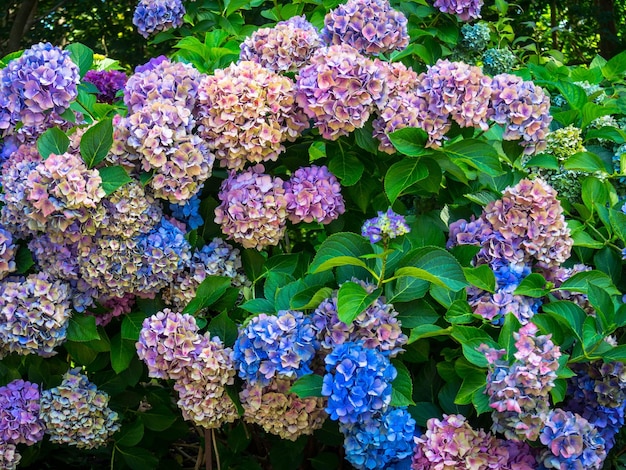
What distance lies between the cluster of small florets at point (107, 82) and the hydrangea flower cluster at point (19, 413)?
1016 millimetres

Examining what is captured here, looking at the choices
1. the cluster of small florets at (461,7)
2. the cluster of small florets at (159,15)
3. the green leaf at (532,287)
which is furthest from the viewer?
the cluster of small florets at (159,15)

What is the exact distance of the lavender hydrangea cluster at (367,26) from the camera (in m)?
2.13

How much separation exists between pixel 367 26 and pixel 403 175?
440 mm

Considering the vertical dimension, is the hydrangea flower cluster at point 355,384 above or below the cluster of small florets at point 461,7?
below

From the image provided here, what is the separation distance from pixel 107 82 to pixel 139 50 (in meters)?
4.91

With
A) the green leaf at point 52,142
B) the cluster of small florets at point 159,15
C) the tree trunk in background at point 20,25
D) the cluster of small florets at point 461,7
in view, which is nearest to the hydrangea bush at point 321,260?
the green leaf at point 52,142

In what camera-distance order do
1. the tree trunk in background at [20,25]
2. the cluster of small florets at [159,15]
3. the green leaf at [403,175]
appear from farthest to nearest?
the tree trunk in background at [20,25] < the cluster of small florets at [159,15] < the green leaf at [403,175]

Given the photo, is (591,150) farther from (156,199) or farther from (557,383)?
(156,199)

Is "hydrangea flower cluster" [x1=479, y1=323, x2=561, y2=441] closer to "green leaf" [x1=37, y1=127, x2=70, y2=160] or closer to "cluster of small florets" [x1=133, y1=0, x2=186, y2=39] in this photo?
"green leaf" [x1=37, y1=127, x2=70, y2=160]

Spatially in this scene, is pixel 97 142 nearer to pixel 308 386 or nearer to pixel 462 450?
pixel 308 386

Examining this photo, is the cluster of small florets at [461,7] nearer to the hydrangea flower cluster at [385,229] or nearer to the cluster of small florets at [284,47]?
the cluster of small florets at [284,47]

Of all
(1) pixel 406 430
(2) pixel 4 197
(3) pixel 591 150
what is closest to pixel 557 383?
(1) pixel 406 430

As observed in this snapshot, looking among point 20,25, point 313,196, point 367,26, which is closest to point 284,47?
point 367,26

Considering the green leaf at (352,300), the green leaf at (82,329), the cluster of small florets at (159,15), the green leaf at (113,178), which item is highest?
the green leaf at (113,178)
